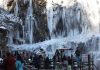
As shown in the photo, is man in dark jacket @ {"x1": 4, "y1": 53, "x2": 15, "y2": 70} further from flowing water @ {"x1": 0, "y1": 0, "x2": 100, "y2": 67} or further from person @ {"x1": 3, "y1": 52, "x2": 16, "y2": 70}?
flowing water @ {"x1": 0, "y1": 0, "x2": 100, "y2": 67}

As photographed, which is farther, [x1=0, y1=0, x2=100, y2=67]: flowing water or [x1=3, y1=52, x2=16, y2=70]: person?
[x1=0, y1=0, x2=100, y2=67]: flowing water

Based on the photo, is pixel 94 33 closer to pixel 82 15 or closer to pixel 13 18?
pixel 82 15

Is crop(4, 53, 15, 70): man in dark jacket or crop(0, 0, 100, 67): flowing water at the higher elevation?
crop(0, 0, 100, 67): flowing water

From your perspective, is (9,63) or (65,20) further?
(65,20)

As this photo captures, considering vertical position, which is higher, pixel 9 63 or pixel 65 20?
pixel 65 20

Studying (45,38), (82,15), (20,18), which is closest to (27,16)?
(20,18)

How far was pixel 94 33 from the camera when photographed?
4128cm

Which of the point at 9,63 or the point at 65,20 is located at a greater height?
the point at 65,20

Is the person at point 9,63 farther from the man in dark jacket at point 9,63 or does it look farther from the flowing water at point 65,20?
the flowing water at point 65,20

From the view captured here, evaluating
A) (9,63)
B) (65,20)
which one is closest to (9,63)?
(9,63)

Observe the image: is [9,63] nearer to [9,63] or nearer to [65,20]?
[9,63]

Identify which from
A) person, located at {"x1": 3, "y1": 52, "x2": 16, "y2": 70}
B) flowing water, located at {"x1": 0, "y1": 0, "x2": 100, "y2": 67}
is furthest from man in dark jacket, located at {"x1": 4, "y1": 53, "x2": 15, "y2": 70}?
flowing water, located at {"x1": 0, "y1": 0, "x2": 100, "y2": 67}

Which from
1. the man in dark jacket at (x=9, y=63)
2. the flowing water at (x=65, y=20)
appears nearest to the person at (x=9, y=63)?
the man in dark jacket at (x=9, y=63)

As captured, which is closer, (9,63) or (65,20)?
(9,63)
